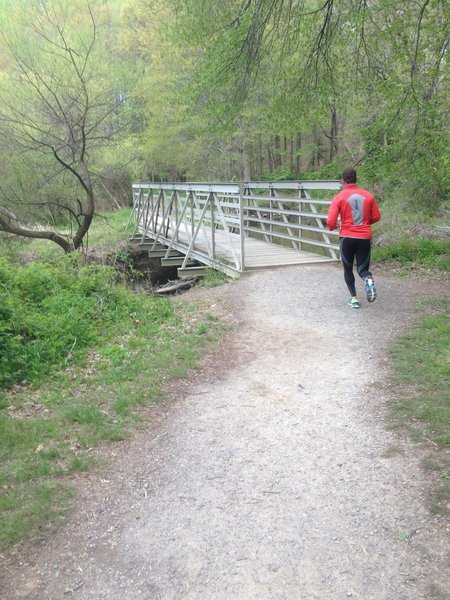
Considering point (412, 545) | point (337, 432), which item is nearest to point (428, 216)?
point (337, 432)

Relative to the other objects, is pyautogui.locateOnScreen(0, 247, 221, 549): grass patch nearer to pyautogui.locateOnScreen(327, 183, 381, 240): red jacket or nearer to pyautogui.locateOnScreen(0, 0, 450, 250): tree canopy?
pyautogui.locateOnScreen(327, 183, 381, 240): red jacket

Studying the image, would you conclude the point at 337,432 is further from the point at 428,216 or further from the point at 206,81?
the point at 428,216

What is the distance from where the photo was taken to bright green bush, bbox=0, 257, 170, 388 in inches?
220

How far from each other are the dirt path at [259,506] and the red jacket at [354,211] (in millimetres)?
2130

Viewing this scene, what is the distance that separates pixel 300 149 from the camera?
2728 centimetres

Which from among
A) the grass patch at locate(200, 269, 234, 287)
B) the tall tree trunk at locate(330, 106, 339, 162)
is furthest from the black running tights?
the tall tree trunk at locate(330, 106, 339, 162)

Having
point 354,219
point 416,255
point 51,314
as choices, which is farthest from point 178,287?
point 354,219

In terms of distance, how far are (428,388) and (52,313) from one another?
514 centimetres

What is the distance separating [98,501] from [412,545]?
1.95 metres

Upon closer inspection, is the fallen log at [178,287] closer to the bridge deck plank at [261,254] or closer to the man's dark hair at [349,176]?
the bridge deck plank at [261,254]

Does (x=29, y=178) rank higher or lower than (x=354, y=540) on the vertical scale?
higher

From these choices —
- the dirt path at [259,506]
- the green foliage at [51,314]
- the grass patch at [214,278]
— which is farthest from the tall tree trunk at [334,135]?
the dirt path at [259,506]

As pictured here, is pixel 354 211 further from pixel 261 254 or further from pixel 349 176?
pixel 261 254

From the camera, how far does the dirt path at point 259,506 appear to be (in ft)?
8.24
